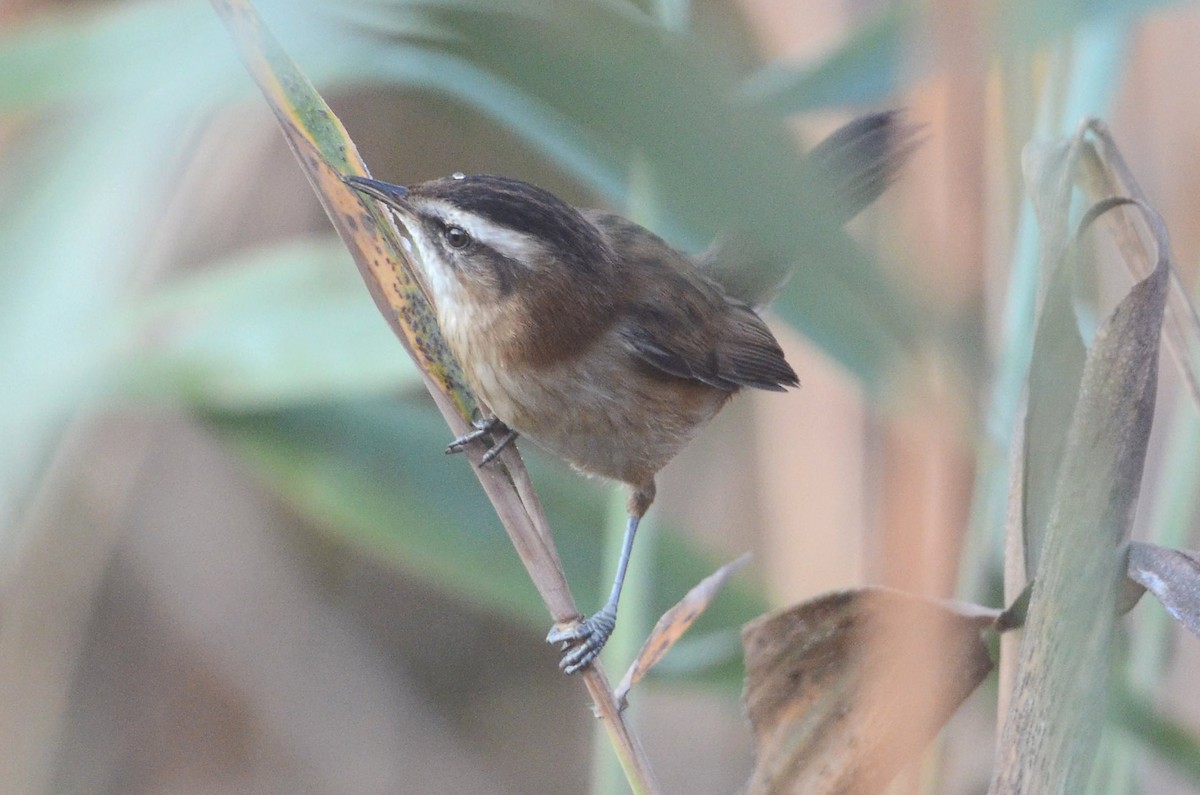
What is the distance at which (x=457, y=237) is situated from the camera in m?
1.90

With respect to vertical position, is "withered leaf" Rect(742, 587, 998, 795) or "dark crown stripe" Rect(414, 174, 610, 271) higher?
"dark crown stripe" Rect(414, 174, 610, 271)

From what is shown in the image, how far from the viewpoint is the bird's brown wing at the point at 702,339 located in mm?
2166

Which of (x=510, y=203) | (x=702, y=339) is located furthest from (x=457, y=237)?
(x=702, y=339)

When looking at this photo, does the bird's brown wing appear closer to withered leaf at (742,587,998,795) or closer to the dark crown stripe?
the dark crown stripe

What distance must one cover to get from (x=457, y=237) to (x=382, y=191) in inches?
8.8

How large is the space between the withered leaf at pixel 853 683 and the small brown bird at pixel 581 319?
54cm

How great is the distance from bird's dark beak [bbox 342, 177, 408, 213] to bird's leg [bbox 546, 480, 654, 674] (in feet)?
2.19

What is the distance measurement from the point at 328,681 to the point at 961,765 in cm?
208

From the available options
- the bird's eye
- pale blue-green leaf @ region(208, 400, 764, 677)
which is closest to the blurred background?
pale blue-green leaf @ region(208, 400, 764, 677)

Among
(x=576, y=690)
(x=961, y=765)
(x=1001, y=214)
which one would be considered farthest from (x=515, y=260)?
(x=576, y=690)

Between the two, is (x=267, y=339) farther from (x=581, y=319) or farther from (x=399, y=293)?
(x=399, y=293)

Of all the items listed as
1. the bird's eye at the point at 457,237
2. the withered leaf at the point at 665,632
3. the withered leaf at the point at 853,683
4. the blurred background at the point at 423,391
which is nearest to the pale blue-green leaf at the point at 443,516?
the blurred background at the point at 423,391

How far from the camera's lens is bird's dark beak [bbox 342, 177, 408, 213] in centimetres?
146

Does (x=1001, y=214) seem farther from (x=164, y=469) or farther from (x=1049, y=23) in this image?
(x=164, y=469)
